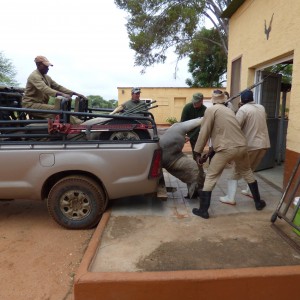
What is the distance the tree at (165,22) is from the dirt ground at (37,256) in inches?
522

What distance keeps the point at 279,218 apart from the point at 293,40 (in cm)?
261

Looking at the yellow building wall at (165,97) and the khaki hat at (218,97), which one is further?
the yellow building wall at (165,97)

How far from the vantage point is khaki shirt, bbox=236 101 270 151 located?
4.46m

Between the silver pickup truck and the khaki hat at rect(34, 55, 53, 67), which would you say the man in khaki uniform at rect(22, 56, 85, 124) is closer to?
the khaki hat at rect(34, 55, 53, 67)

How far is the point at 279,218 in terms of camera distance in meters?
3.94

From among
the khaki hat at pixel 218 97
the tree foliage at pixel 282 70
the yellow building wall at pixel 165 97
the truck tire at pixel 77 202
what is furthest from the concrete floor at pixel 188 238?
the yellow building wall at pixel 165 97

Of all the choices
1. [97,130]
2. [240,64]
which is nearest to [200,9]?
[240,64]

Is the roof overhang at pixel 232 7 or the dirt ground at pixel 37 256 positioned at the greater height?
the roof overhang at pixel 232 7

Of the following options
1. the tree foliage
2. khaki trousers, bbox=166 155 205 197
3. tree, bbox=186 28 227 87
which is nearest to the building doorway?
the tree foliage

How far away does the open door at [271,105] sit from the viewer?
6.49m

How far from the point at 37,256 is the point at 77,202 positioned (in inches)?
32.1

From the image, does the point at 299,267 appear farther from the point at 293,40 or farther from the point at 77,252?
the point at 293,40

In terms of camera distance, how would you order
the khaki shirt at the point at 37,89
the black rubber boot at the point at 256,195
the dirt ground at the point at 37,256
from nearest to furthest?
the dirt ground at the point at 37,256 → the black rubber boot at the point at 256,195 → the khaki shirt at the point at 37,89

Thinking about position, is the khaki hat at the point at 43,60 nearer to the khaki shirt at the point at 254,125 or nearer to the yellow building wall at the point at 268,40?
the khaki shirt at the point at 254,125
